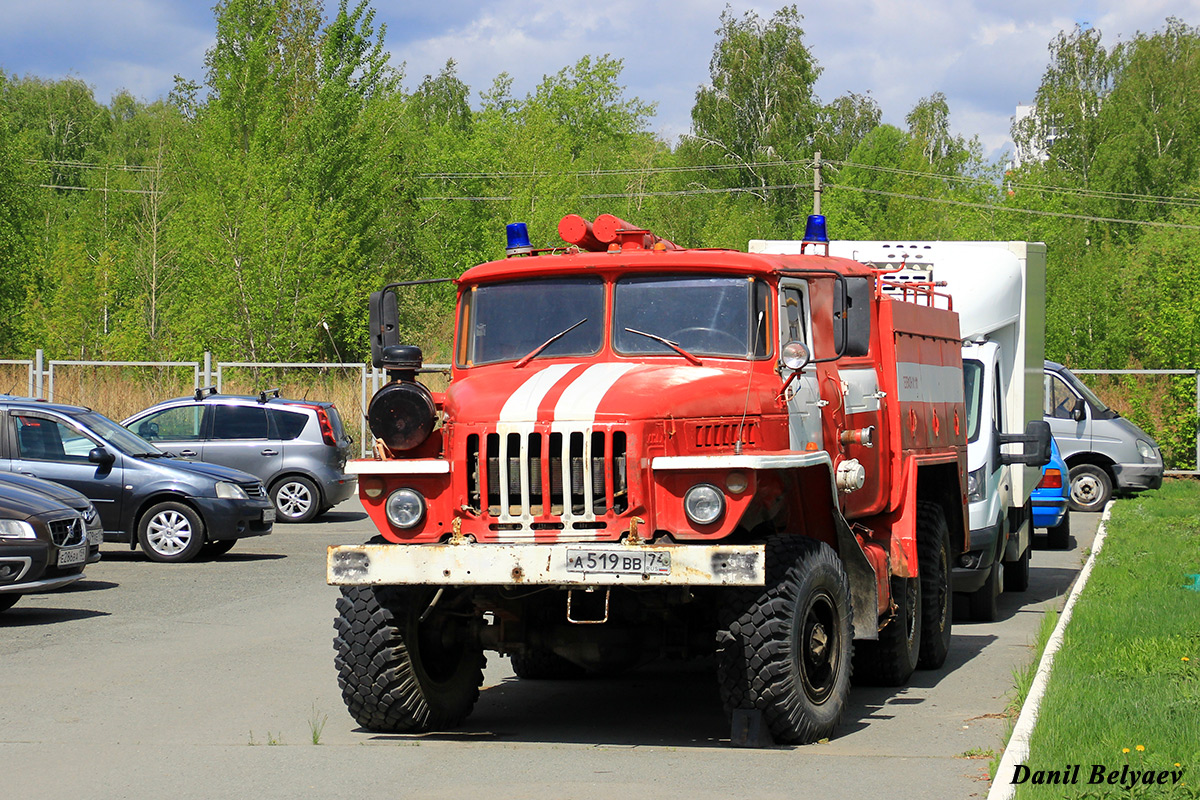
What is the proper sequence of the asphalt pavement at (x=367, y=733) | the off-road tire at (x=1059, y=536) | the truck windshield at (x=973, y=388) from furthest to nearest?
the off-road tire at (x=1059, y=536)
the truck windshield at (x=973, y=388)
the asphalt pavement at (x=367, y=733)

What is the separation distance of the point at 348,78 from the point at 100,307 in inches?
382

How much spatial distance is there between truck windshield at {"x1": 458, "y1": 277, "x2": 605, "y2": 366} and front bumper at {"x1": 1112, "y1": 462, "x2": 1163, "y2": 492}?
63.3 feet

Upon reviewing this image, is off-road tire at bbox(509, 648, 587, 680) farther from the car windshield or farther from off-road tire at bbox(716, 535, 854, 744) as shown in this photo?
the car windshield

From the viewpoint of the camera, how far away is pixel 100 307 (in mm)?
42312

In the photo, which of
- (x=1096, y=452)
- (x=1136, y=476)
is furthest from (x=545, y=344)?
(x=1136, y=476)

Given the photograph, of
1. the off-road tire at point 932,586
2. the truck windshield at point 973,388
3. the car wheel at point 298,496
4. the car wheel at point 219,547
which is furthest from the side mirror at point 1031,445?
the car wheel at point 298,496

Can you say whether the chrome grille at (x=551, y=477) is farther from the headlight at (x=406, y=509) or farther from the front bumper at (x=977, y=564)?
the front bumper at (x=977, y=564)

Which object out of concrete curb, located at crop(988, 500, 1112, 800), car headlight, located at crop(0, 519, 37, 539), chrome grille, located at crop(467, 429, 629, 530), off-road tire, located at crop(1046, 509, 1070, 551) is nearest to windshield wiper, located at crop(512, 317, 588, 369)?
chrome grille, located at crop(467, 429, 629, 530)

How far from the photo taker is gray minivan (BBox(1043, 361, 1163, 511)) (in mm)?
25219

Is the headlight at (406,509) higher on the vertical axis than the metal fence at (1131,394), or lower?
lower

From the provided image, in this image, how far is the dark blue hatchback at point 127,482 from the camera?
16.4 meters

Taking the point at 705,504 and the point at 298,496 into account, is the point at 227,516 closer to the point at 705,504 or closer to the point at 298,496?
the point at 298,496

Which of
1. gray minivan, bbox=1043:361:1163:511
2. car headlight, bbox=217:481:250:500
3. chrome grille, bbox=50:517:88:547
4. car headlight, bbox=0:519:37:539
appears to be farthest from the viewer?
gray minivan, bbox=1043:361:1163:511

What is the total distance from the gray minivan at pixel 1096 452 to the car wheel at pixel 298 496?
12.4m
